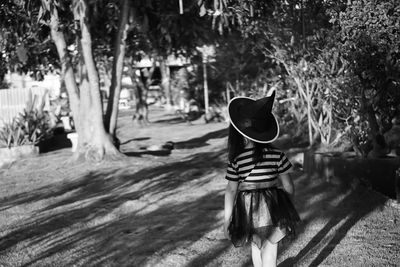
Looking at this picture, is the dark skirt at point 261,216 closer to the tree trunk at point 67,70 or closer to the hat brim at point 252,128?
the hat brim at point 252,128

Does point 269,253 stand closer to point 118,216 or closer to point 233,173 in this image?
point 233,173

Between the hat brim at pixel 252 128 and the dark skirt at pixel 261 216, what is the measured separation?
359mm

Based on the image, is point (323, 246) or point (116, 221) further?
point (116, 221)

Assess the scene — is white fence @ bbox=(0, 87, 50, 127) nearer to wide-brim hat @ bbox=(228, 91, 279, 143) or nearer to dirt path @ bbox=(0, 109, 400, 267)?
dirt path @ bbox=(0, 109, 400, 267)

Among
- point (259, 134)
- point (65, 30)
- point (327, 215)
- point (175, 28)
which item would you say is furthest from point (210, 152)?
point (259, 134)

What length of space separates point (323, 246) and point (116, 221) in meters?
2.54

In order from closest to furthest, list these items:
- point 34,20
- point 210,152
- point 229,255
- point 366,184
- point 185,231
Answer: point 229,255 < point 185,231 < point 366,184 < point 34,20 < point 210,152

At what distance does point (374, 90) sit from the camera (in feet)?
25.5

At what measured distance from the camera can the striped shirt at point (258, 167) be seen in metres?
3.99

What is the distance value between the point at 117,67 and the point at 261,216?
29.5ft

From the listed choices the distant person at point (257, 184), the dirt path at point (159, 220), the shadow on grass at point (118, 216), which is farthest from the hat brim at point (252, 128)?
the shadow on grass at point (118, 216)

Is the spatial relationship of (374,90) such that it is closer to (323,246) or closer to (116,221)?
(323,246)

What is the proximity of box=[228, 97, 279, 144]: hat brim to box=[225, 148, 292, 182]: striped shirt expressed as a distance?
118 millimetres

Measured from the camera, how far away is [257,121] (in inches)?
156
